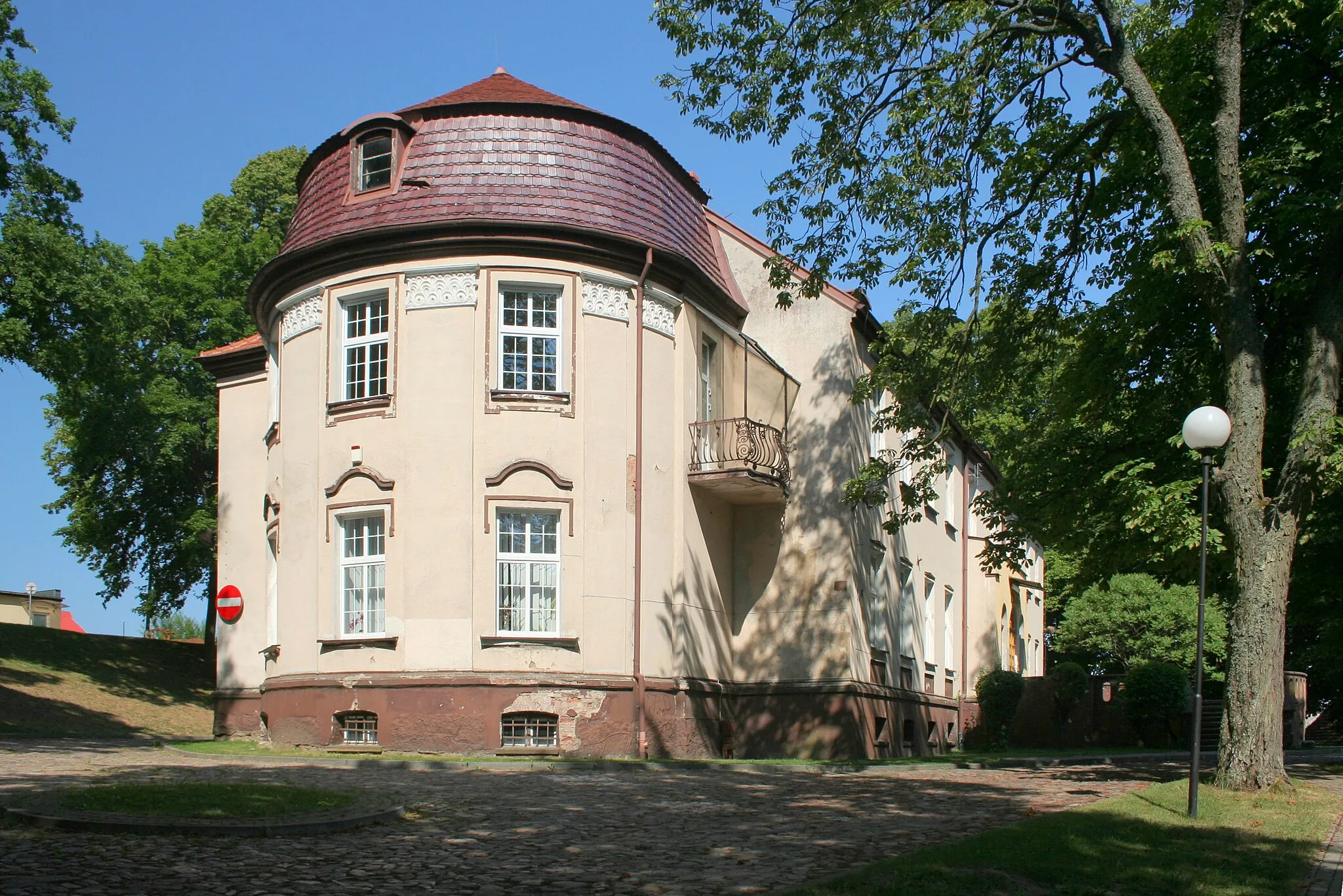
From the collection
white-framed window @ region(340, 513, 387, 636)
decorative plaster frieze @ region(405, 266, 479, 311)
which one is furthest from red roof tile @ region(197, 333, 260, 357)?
white-framed window @ region(340, 513, 387, 636)

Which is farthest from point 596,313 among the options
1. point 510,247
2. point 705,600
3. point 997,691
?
point 997,691

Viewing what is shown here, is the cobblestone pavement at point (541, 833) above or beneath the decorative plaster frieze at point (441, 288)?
beneath

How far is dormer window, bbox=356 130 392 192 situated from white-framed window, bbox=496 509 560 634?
18.9 feet

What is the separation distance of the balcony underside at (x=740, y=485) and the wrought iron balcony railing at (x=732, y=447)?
0.09 m

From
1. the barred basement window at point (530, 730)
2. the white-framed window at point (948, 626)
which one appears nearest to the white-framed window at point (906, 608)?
the white-framed window at point (948, 626)

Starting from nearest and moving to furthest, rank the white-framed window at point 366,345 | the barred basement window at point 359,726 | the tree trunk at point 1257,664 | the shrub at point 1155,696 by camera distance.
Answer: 1. the tree trunk at point 1257,664
2. the barred basement window at point 359,726
3. the white-framed window at point 366,345
4. the shrub at point 1155,696

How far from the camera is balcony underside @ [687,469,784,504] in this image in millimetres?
20047

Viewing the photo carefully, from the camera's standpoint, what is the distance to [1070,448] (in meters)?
18.2

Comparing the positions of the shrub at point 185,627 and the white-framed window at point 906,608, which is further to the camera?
the shrub at point 185,627

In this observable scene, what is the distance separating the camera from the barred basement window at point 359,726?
18156mm

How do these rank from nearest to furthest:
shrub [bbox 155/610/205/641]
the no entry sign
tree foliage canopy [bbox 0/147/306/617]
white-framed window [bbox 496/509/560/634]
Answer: white-framed window [bbox 496/509/560/634] < the no entry sign < tree foliage canopy [bbox 0/147/306/617] < shrub [bbox 155/610/205/641]

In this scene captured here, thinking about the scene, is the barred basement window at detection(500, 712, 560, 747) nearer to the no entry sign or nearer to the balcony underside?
the balcony underside

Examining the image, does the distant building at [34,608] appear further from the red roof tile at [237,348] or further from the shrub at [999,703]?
the shrub at [999,703]

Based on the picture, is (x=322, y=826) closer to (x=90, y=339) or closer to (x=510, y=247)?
(x=510, y=247)
